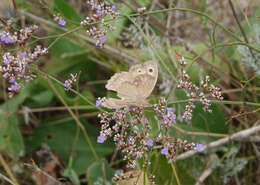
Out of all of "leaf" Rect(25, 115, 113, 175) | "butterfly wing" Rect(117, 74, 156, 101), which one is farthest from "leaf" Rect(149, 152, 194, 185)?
"leaf" Rect(25, 115, 113, 175)

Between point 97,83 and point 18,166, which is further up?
point 97,83

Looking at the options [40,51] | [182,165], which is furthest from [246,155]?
[40,51]

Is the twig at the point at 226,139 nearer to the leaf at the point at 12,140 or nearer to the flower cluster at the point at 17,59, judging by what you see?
the flower cluster at the point at 17,59

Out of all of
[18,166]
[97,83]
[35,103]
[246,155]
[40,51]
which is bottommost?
[18,166]

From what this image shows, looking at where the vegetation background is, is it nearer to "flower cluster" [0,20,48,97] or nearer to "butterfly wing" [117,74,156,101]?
"flower cluster" [0,20,48,97]

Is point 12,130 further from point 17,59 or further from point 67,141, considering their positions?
point 17,59

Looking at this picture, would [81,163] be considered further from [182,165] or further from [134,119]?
[134,119]

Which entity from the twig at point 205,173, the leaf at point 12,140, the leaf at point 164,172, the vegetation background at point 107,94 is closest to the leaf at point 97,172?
the vegetation background at point 107,94
